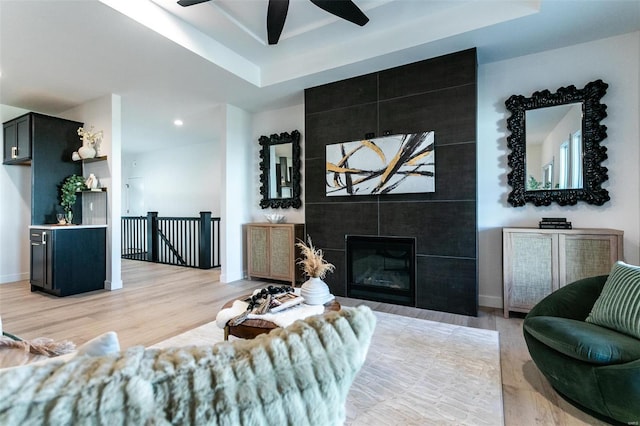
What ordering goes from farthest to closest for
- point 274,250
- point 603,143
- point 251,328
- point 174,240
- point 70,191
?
point 174,240, point 274,250, point 70,191, point 603,143, point 251,328

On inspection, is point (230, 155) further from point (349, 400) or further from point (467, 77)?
point (349, 400)

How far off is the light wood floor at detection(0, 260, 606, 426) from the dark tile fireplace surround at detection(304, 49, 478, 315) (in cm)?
29

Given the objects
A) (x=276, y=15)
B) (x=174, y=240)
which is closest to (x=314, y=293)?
(x=276, y=15)

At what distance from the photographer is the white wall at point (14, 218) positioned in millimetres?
4773

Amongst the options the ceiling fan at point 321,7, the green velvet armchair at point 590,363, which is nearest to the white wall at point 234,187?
the ceiling fan at point 321,7

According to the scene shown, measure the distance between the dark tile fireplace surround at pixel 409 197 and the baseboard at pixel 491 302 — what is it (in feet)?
1.56

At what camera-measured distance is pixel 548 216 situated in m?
3.24

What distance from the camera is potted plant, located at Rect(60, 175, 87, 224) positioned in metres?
4.45

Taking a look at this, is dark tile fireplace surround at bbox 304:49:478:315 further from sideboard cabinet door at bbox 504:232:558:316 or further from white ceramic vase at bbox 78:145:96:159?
white ceramic vase at bbox 78:145:96:159

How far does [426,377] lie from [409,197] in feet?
6.63

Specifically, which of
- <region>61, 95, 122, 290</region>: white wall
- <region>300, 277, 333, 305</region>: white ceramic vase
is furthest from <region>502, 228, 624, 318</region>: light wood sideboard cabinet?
<region>61, 95, 122, 290</region>: white wall

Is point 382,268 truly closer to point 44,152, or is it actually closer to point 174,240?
point 44,152

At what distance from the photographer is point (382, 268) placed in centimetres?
379

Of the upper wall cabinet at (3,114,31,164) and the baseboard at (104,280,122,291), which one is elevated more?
the upper wall cabinet at (3,114,31,164)
